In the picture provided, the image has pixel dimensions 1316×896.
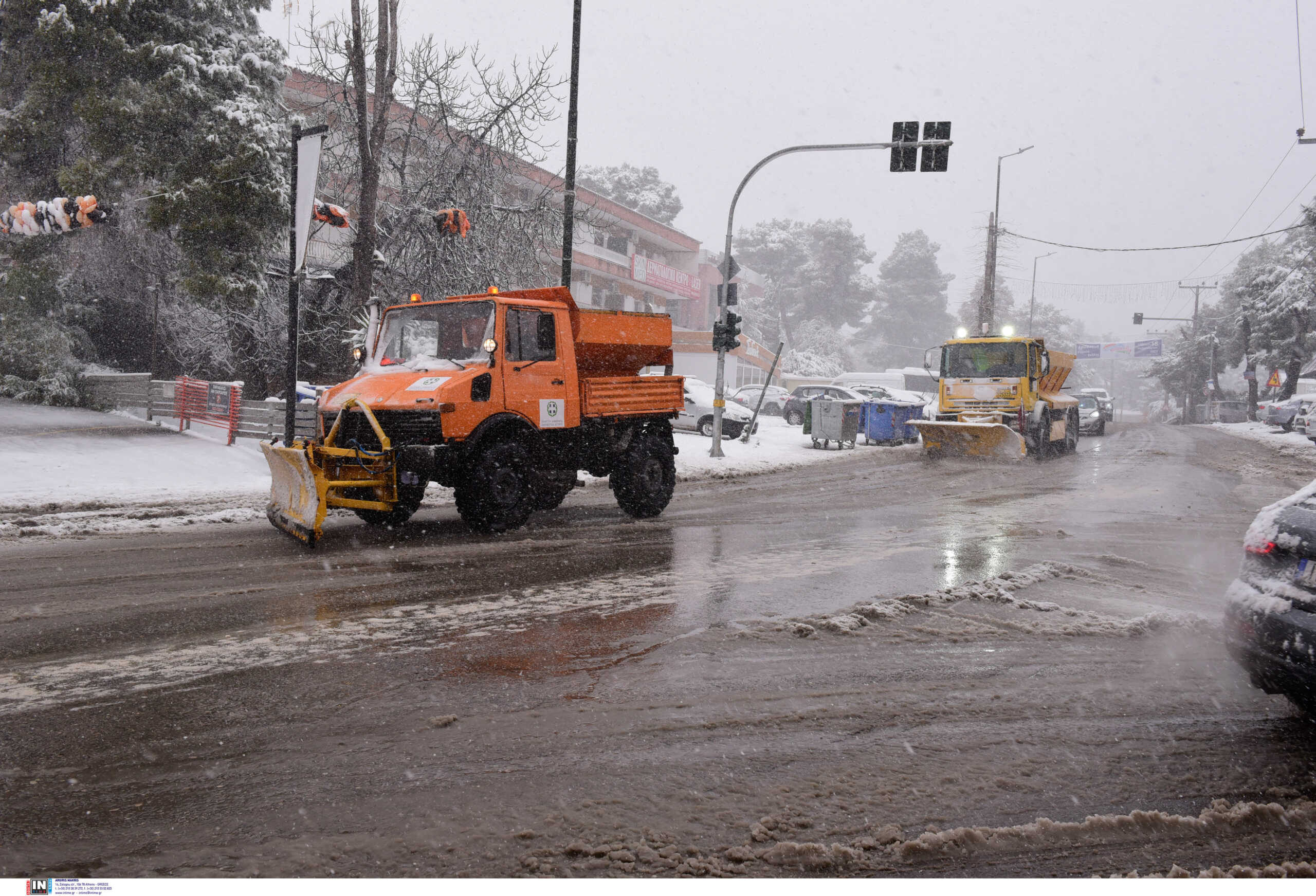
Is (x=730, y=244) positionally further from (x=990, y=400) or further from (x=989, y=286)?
(x=989, y=286)

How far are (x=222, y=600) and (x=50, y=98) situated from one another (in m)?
19.2

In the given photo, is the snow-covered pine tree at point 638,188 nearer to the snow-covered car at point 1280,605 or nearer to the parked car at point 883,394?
the parked car at point 883,394

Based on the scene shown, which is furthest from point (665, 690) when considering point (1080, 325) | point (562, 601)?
point (1080, 325)

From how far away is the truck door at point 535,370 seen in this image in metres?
9.46

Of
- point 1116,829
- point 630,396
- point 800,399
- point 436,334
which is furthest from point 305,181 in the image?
point 800,399

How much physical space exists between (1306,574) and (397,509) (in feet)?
26.8

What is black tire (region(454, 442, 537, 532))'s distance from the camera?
927cm

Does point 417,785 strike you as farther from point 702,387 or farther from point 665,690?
point 702,387

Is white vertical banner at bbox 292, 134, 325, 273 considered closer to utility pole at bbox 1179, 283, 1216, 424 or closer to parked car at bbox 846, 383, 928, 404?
parked car at bbox 846, 383, 928, 404

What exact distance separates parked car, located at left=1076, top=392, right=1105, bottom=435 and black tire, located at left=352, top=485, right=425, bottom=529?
31235 millimetres

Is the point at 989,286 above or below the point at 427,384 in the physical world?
above

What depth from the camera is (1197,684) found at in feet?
16.0

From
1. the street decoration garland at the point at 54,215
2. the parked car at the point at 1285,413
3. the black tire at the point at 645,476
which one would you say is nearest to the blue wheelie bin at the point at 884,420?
the black tire at the point at 645,476

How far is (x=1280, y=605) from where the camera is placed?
13.5 feet
